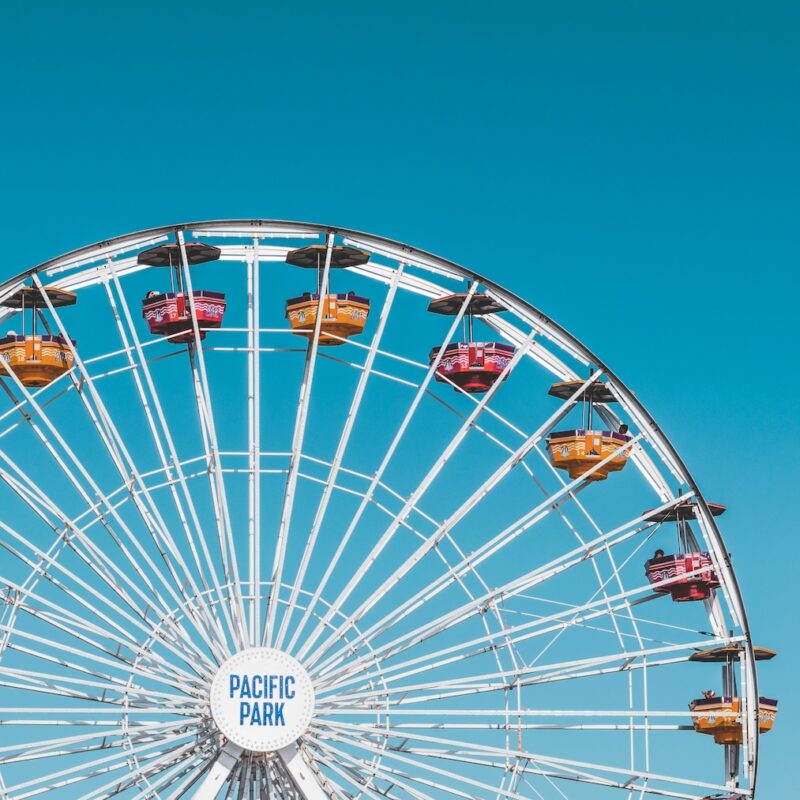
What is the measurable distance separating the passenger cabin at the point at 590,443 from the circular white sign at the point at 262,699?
6.96 meters

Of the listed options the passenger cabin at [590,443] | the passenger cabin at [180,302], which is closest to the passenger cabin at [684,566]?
the passenger cabin at [590,443]

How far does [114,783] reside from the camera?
34.9m

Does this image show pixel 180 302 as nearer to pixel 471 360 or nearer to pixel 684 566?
pixel 471 360

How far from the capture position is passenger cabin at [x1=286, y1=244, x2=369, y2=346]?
3869 cm

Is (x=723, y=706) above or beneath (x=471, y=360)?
beneath

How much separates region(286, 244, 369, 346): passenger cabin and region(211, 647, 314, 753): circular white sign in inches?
235

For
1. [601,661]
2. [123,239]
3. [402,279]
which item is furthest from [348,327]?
[601,661]

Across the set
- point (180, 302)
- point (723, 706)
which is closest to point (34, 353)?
point (180, 302)

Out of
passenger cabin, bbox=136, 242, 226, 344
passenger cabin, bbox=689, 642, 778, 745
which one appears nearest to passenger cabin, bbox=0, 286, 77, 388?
passenger cabin, bbox=136, 242, 226, 344

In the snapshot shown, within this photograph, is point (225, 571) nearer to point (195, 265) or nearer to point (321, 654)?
point (321, 654)

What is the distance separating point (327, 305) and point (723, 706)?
29.9 ft

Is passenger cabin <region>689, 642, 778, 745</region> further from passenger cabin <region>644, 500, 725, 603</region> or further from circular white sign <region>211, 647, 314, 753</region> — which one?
circular white sign <region>211, 647, 314, 753</region>

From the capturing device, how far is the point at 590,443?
1585 inches

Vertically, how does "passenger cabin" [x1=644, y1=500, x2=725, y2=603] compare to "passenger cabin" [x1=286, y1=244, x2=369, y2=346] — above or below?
below
